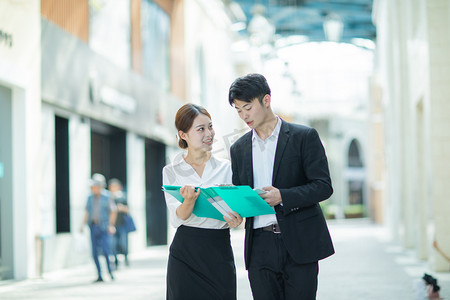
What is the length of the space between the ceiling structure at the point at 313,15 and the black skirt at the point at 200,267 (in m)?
27.0

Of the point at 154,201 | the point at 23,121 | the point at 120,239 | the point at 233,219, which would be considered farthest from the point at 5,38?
the point at 154,201

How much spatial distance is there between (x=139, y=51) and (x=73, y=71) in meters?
5.58

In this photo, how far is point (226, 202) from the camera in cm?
385

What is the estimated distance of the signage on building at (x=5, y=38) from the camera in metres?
11.6

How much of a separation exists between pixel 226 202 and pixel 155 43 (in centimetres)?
1891

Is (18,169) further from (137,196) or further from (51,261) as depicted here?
(137,196)

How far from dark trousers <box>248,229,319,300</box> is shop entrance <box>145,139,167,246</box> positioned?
703 inches

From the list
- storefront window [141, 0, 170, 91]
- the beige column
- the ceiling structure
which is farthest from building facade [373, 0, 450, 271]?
the ceiling structure

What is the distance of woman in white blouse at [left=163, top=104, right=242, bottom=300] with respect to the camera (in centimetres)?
422

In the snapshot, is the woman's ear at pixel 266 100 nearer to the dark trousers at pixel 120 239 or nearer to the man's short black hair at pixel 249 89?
the man's short black hair at pixel 249 89

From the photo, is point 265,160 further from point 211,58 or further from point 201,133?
point 211,58

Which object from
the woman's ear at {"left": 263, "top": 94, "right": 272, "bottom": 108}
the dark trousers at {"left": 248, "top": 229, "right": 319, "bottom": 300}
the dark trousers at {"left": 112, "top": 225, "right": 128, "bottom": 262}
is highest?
the woman's ear at {"left": 263, "top": 94, "right": 272, "bottom": 108}

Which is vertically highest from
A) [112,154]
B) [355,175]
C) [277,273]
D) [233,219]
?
[112,154]

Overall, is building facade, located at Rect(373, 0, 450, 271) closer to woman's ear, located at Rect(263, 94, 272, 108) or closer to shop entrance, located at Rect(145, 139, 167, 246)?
shop entrance, located at Rect(145, 139, 167, 246)
